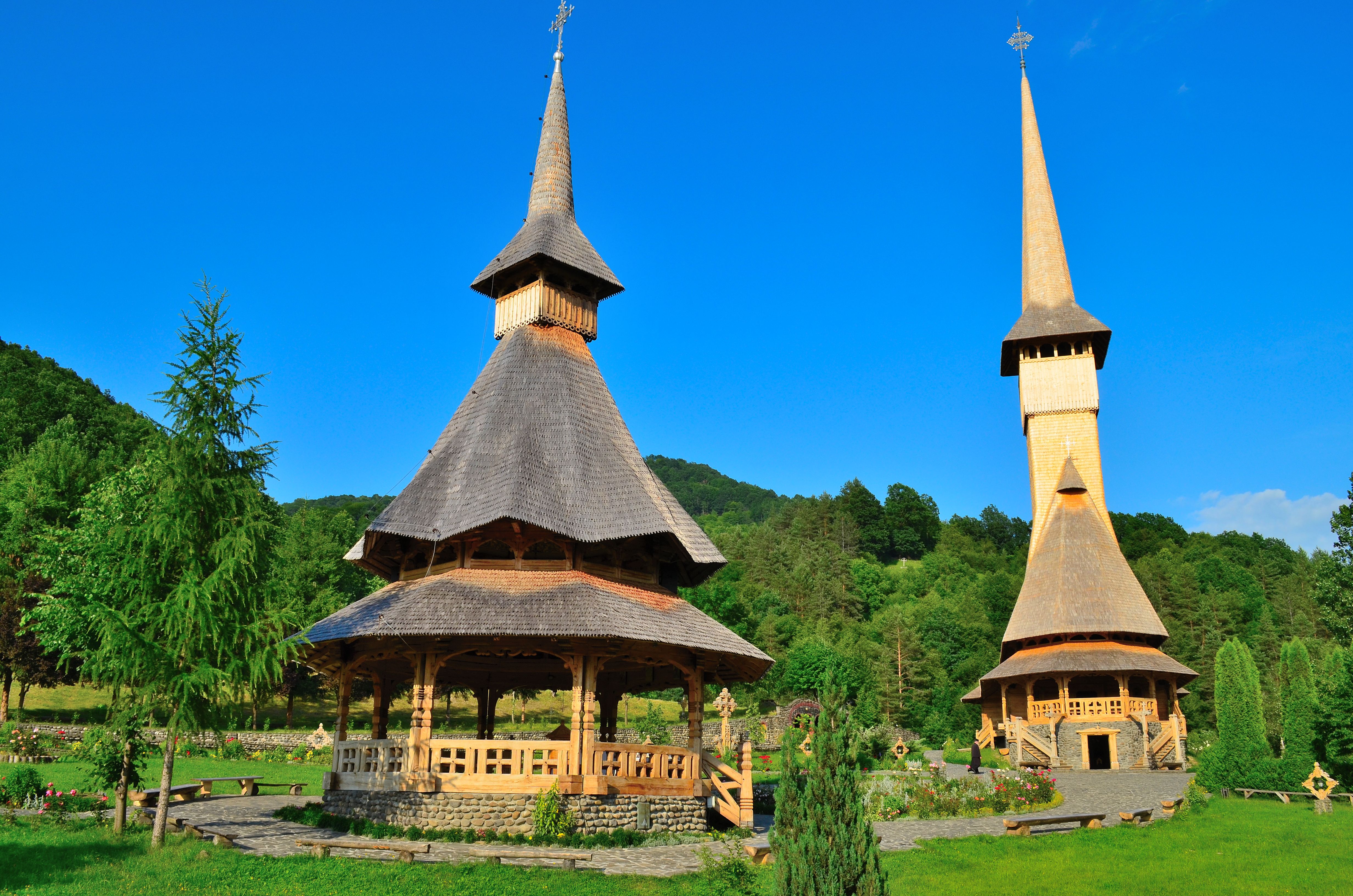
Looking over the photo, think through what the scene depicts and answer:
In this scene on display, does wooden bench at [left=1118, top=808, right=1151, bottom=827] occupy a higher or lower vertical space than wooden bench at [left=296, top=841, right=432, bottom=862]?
lower

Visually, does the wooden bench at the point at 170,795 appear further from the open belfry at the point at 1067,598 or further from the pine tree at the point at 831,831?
the open belfry at the point at 1067,598

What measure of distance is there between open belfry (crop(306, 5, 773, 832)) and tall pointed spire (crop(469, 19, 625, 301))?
0.52 ft

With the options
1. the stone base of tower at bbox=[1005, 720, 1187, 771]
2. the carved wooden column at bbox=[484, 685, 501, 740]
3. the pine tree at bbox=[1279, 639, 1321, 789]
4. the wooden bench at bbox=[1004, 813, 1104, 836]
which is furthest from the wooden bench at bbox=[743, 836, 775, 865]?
the stone base of tower at bbox=[1005, 720, 1187, 771]

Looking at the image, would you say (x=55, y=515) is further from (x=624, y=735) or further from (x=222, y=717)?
(x=222, y=717)

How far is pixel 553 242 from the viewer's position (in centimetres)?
2186

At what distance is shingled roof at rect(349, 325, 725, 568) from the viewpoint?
55.5ft

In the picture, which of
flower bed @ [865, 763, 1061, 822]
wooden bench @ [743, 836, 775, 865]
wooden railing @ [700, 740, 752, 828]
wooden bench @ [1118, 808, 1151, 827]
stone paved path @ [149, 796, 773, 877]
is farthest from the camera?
flower bed @ [865, 763, 1061, 822]

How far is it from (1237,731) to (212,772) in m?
26.9

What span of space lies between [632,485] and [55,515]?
93.5ft

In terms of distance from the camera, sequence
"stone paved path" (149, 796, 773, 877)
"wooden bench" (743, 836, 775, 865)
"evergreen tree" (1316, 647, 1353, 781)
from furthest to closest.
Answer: "evergreen tree" (1316, 647, 1353, 781) → "wooden bench" (743, 836, 775, 865) → "stone paved path" (149, 796, 773, 877)

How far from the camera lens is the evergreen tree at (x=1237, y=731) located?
23.5 metres

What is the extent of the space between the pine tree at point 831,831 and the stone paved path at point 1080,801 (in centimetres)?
723

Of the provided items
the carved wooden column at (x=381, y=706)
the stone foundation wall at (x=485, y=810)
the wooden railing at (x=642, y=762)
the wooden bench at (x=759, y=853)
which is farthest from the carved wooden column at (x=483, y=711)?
the wooden bench at (x=759, y=853)

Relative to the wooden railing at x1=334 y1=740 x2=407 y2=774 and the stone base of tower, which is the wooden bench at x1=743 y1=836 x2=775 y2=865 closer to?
the wooden railing at x1=334 y1=740 x2=407 y2=774
